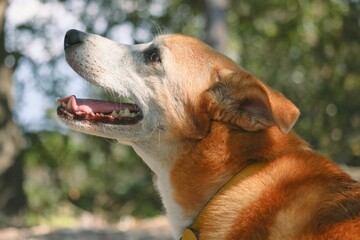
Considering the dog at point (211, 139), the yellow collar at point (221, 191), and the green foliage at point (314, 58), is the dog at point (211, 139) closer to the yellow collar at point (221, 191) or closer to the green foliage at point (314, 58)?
the yellow collar at point (221, 191)

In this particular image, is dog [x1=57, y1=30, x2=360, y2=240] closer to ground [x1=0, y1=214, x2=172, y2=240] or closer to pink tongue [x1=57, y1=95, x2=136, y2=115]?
pink tongue [x1=57, y1=95, x2=136, y2=115]

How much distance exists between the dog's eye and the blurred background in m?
7.83

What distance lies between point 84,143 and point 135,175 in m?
1.33

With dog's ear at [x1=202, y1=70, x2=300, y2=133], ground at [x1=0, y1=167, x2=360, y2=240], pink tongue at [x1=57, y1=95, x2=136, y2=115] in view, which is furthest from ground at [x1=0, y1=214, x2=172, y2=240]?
dog's ear at [x1=202, y1=70, x2=300, y2=133]

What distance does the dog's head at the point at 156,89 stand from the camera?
12.3 feet

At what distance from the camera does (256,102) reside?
3.56m

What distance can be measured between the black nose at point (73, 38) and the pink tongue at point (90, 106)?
1.14ft

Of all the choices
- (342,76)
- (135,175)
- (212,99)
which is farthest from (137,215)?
(212,99)

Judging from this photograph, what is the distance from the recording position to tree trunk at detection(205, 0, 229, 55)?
357 inches

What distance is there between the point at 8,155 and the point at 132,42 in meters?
3.05

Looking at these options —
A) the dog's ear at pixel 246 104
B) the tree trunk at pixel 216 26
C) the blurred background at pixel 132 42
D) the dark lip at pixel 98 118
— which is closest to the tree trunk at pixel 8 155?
the blurred background at pixel 132 42

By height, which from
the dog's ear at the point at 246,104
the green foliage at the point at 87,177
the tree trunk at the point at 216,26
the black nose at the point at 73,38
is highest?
the dog's ear at the point at 246,104

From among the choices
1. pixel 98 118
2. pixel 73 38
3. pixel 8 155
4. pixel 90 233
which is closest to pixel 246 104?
pixel 98 118

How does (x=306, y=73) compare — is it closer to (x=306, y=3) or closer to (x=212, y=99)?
(x=306, y=3)
